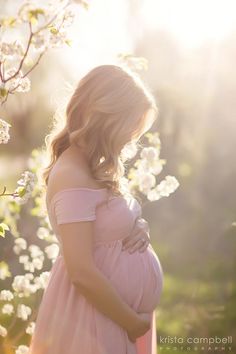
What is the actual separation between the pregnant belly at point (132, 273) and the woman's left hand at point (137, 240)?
0.07 feet

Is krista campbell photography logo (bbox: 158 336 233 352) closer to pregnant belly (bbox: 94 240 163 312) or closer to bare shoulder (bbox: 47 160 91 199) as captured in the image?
pregnant belly (bbox: 94 240 163 312)

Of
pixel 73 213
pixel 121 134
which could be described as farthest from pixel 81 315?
pixel 121 134

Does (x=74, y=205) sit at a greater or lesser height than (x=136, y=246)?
greater

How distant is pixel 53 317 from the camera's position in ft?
8.54

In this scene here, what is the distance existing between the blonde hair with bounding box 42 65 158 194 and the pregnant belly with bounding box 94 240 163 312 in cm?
25

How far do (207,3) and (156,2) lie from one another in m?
1.14

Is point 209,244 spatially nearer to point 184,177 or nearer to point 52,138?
point 184,177

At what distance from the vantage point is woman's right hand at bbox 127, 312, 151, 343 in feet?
8.48

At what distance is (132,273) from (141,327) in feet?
0.72

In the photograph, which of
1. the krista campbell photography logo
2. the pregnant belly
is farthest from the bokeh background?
the pregnant belly

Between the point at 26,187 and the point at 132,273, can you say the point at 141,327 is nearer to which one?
the point at 132,273

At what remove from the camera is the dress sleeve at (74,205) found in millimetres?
2383

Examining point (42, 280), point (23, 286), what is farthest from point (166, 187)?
point (23, 286)

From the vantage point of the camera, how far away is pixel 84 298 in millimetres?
2531
